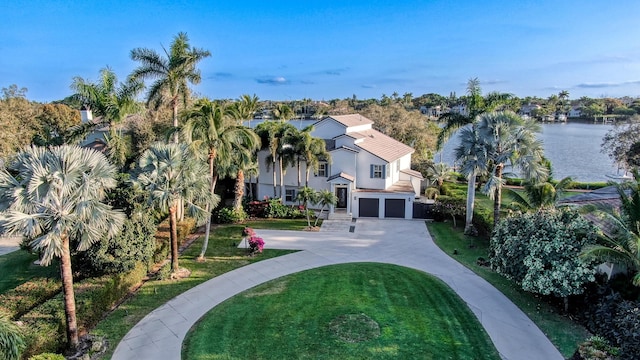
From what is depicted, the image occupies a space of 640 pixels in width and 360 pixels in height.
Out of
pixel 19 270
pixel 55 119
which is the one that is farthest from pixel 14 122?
pixel 19 270

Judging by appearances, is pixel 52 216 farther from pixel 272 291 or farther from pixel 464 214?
pixel 464 214

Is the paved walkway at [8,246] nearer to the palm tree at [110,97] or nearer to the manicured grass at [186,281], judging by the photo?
the palm tree at [110,97]

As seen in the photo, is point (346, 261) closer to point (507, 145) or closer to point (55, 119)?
point (507, 145)

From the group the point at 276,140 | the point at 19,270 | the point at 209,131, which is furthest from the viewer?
the point at 276,140

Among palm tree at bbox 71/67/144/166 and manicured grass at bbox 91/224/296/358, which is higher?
palm tree at bbox 71/67/144/166

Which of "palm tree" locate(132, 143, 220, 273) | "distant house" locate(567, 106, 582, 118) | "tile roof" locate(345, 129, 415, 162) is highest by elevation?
"distant house" locate(567, 106, 582, 118)

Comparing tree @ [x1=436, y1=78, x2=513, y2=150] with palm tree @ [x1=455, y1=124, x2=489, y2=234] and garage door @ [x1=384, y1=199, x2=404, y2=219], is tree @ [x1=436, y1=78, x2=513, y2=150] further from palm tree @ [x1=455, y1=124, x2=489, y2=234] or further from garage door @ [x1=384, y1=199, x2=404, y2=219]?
garage door @ [x1=384, y1=199, x2=404, y2=219]

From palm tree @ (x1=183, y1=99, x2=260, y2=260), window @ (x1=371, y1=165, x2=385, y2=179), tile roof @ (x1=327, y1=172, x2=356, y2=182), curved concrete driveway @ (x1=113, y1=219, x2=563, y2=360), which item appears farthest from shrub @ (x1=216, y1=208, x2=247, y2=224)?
window @ (x1=371, y1=165, x2=385, y2=179)
